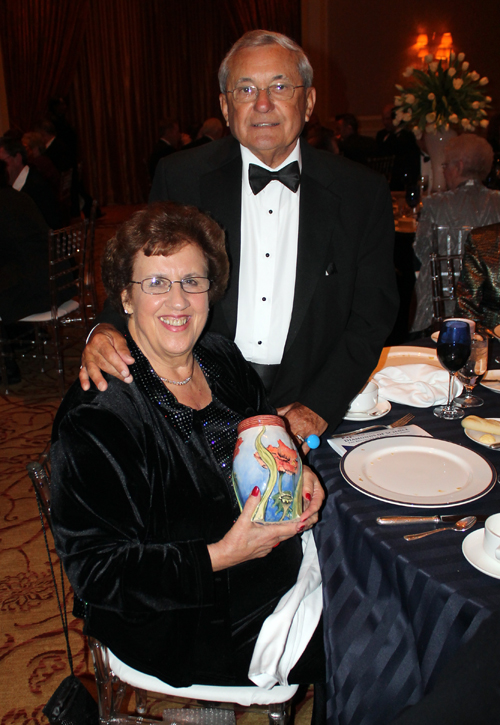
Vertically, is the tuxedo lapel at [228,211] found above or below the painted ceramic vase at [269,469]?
above

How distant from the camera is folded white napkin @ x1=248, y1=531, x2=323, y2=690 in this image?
134 cm

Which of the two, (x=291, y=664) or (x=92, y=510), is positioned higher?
(x=92, y=510)

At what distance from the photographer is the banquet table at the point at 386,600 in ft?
3.49

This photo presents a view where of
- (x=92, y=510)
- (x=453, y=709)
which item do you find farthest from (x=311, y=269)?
(x=453, y=709)

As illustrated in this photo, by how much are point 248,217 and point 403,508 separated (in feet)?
3.35

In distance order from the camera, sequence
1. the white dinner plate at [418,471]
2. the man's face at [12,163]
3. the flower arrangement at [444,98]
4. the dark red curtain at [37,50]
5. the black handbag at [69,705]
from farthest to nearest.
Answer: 1. the dark red curtain at [37,50]
2. the man's face at [12,163]
3. the flower arrangement at [444,98]
4. the black handbag at [69,705]
5. the white dinner plate at [418,471]

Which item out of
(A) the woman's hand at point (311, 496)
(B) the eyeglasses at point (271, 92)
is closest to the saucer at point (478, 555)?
(A) the woman's hand at point (311, 496)

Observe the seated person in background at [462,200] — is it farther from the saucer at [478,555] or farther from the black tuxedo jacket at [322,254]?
the saucer at [478,555]

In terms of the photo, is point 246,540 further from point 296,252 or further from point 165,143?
point 165,143

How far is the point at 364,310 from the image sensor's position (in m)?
1.89

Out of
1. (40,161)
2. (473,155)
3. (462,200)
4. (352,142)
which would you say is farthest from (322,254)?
(352,142)

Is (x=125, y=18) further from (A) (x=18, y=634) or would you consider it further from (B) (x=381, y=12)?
(A) (x=18, y=634)

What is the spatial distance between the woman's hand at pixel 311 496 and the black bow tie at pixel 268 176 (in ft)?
3.01

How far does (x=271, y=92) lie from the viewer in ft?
5.50
